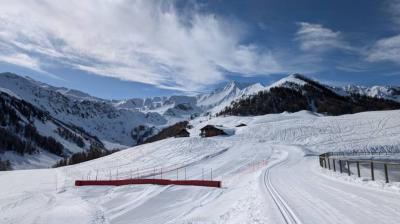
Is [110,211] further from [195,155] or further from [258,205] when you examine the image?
[195,155]

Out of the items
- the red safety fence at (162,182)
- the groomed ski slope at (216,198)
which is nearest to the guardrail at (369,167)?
the groomed ski slope at (216,198)

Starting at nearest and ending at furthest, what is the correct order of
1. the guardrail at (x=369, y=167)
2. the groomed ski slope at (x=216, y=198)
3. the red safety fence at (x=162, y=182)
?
the groomed ski slope at (x=216, y=198), the guardrail at (x=369, y=167), the red safety fence at (x=162, y=182)

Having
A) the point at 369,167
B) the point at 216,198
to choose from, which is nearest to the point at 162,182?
the point at 216,198

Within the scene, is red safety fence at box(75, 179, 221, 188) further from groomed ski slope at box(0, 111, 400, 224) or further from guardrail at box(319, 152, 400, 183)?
guardrail at box(319, 152, 400, 183)

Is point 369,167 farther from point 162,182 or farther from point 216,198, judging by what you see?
point 162,182

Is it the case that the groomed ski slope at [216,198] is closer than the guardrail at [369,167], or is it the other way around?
the groomed ski slope at [216,198]

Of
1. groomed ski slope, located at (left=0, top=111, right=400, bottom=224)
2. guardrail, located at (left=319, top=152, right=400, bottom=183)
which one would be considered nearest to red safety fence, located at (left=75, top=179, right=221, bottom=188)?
groomed ski slope, located at (left=0, top=111, right=400, bottom=224)

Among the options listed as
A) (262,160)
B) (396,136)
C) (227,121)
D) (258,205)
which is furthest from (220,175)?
(227,121)

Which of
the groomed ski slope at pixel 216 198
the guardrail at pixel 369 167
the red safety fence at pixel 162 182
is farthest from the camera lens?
the red safety fence at pixel 162 182

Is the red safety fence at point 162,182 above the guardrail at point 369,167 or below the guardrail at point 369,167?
below

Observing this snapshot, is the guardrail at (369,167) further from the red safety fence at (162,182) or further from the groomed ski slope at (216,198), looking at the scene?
the red safety fence at (162,182)

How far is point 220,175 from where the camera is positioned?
163 feet

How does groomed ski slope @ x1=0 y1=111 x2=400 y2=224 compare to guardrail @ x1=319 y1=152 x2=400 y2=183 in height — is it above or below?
below

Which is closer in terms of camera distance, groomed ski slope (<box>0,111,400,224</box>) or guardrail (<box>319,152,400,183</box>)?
groomed ski slope (<box>0,111,400,224</box>)
